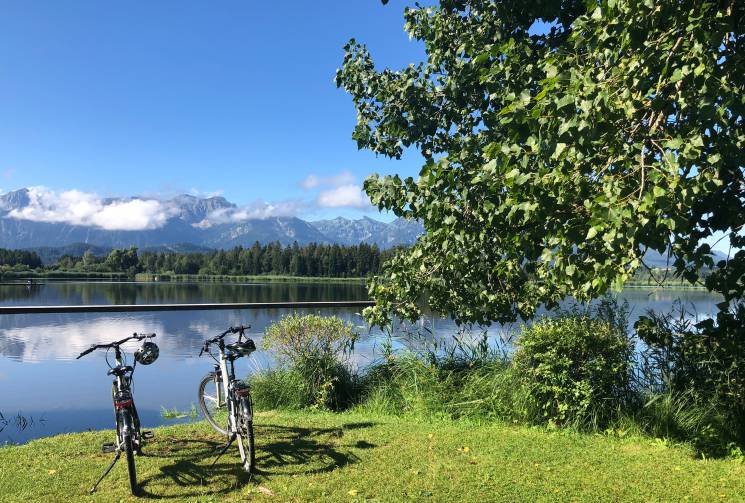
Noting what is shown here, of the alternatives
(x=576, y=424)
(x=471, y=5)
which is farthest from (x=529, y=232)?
(x=471, y=5)

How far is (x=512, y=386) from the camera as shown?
7.96 metres

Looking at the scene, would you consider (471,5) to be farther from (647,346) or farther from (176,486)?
(176,486)

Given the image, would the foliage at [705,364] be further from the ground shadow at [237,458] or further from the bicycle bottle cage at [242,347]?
the bicycle bottle cage at [242,347]

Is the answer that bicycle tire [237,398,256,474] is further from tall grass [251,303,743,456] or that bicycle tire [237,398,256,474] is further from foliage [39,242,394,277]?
foliage [39,242,394,277]

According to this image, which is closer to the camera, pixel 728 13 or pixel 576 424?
pixel 728 13

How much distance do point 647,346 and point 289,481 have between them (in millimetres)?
5746

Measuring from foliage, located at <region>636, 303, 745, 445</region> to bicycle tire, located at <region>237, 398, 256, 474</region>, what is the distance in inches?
206

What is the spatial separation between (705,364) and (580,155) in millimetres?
5070

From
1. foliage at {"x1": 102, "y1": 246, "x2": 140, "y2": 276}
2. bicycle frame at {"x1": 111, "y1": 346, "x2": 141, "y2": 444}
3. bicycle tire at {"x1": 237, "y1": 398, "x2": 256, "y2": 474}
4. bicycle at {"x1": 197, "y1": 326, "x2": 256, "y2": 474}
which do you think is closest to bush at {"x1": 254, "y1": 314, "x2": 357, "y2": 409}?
bicycle at {"x1": 197, "y1": 326, "x2": 256, "y2": 474}

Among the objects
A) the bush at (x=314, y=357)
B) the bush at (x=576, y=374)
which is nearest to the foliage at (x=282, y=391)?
the bush at (x=314, y=357)

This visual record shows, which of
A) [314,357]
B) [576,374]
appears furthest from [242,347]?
[576,374]

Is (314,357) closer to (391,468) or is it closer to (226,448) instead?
(226,448)

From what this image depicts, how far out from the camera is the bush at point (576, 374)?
7227mm

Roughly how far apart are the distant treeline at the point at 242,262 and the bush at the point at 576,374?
373 ft
